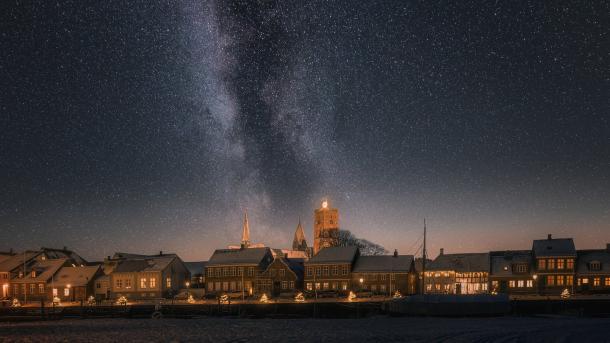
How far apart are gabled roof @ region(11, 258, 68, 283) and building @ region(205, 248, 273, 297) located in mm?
26225

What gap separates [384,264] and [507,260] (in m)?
17.9

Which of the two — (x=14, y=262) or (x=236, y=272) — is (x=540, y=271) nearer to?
(x=236, y=272)

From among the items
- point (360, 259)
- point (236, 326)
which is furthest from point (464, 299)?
point (360, 259)

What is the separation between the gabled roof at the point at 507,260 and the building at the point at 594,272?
677cm

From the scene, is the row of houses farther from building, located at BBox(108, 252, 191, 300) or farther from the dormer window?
building, located at BBox(108, 252, 191, 300)

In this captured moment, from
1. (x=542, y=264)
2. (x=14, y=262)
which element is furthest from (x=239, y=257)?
(x=542, y=264)

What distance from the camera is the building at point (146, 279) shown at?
303ft

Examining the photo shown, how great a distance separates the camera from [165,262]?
9456 centimetres

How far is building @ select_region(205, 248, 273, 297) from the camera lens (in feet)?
306

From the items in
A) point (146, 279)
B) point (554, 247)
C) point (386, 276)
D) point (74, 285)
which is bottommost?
point (74, 285)

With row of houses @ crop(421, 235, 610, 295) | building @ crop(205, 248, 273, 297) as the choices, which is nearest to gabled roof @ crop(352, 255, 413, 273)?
row of houses @ crop(421, 235, 610, 295)

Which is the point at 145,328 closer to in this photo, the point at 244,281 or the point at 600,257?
the point at 244,281

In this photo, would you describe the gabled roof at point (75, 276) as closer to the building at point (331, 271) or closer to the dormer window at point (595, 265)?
the building at point (331, 271)

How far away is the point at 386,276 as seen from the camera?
84250 millimetres
